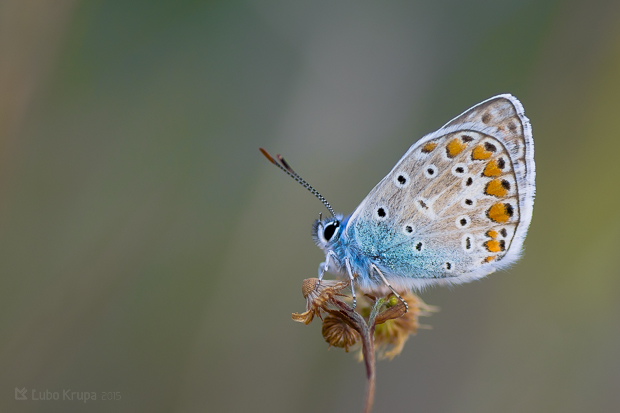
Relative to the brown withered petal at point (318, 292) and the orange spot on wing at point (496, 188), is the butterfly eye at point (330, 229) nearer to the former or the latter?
the brown withered petal at point (318, 292)

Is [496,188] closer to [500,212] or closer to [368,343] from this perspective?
[500,212]

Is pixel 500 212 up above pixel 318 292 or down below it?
above

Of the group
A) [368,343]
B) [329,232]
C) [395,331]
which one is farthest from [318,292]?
[329,232]

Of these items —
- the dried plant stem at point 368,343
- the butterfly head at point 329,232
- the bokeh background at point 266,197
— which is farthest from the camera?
the bokeh background at point 266,197

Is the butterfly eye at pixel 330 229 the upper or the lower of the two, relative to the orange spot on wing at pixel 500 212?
lower

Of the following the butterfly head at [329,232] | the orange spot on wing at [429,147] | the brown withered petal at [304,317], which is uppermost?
the orange spot on wing at [429,147]

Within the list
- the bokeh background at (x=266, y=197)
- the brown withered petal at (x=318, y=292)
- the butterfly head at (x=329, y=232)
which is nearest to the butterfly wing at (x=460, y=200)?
the butterfly head at (x=329, y=232)

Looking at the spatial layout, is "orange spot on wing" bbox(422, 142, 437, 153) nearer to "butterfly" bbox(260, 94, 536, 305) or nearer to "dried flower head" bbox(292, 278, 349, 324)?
"butterfly" bbox(260, 94, 536, 305)

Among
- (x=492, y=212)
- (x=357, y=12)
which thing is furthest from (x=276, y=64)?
(x=492, y=212)

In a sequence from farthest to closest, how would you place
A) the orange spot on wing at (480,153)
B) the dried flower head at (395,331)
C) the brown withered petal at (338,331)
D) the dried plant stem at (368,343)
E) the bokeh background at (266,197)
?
the bokeh background at (266,197) < the orange spot on wing at (480,153) < the dried flower head at (395,331) < the brown withered petal at (338,331) < the dried plant stem at (368,343)
